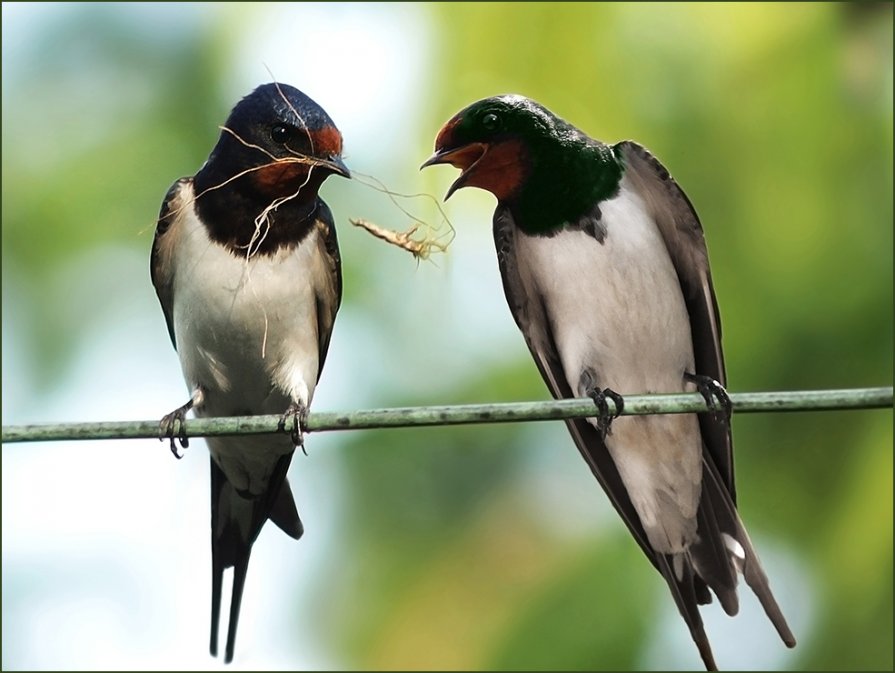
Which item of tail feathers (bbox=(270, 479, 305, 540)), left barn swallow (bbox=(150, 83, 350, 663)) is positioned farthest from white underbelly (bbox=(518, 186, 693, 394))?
tail feathers (bbox=(270, 479, 305, 540))

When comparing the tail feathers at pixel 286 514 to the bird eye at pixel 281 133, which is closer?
the bird eye at pixel 281 133

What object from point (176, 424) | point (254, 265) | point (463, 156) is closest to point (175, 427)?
point (176, 424)

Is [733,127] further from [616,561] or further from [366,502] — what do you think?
[366,502]

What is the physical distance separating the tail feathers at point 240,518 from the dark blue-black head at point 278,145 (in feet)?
2.77

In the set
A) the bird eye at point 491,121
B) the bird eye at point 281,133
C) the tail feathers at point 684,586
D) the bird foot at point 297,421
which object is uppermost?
the bird eye at point 281,133

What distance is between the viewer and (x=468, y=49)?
469cm

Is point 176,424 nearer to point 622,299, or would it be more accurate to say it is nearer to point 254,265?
point 254,265

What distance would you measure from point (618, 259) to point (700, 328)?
32 centimetres

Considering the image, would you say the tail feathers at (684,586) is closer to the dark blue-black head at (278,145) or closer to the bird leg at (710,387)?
the bird leg at (710,387)

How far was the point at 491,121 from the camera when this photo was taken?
126 inches

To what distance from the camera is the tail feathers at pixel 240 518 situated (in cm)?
358

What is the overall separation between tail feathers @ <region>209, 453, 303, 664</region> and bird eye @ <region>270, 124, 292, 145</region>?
3.10 ft

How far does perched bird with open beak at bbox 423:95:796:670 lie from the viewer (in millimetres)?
3186

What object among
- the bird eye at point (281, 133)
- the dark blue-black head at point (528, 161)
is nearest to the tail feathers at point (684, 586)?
the dark blue-black head at point (528, 161)
